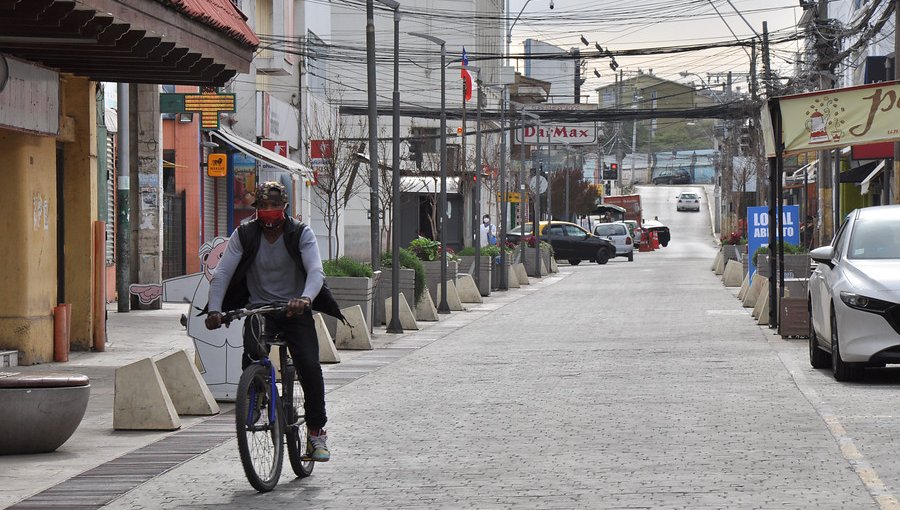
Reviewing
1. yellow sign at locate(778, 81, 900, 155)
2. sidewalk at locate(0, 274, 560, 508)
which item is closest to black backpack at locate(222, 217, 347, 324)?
sidewalk at locate(0, 274, 560, 508)

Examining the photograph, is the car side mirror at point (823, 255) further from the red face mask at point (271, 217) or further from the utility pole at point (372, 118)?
the utility pole at point (372, 118)

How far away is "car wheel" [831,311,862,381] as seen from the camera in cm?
1468

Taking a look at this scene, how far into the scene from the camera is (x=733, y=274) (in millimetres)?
40656

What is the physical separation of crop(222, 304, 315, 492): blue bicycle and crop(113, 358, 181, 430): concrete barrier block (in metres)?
3.03

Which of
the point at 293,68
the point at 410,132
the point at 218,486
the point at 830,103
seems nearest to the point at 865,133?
the point at 830,103

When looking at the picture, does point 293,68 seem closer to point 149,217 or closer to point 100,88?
point 149,217

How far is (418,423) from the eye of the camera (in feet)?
39.4

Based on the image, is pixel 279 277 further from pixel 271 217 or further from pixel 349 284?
pixel 349 284

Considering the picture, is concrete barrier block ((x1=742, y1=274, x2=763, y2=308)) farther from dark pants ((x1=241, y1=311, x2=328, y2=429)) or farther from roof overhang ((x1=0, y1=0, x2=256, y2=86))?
dark pants ((x1=241, y1=311, x2=328, y2=429))

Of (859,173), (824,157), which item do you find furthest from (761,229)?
(859,173)

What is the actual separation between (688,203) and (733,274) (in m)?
87.7

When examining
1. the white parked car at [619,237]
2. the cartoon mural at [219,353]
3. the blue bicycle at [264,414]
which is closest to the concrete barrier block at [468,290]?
the cartoon mural at [219,353]

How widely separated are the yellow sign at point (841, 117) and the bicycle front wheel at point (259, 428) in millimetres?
12721

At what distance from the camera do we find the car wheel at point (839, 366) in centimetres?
1468
